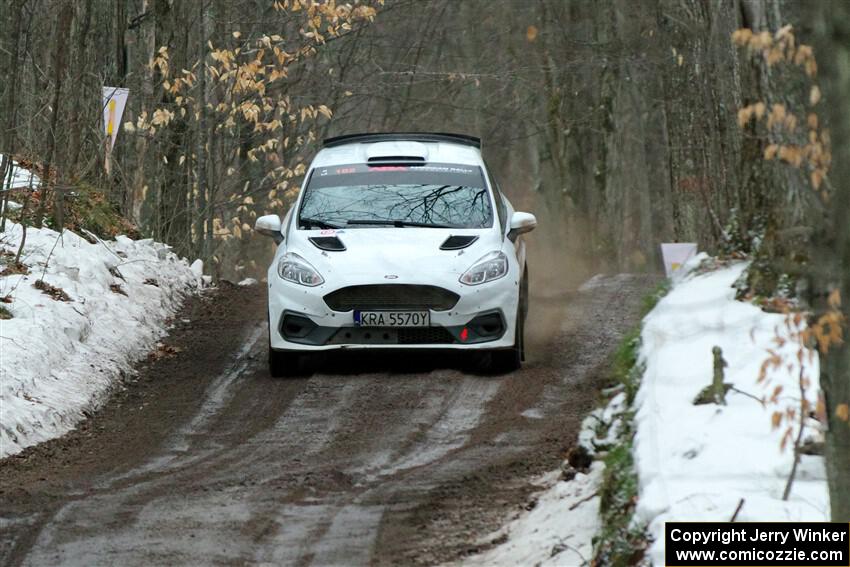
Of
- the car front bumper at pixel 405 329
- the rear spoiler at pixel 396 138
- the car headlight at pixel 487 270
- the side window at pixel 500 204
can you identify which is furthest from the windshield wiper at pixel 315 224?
the rear spoiler at pixel 396 138

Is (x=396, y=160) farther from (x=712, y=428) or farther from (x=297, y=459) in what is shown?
(x=712, y=428)

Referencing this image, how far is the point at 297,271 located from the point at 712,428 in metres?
5.30

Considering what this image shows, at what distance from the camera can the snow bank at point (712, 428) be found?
5.35 meters

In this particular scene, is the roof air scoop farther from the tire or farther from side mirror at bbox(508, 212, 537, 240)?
the tire

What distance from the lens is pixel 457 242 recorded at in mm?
11078

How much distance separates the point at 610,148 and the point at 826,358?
2648 cm

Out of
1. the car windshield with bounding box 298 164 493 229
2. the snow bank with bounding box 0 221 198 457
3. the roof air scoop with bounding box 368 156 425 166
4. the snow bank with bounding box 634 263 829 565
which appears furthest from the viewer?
the roof air scoop with bounding box 368 156 425 166

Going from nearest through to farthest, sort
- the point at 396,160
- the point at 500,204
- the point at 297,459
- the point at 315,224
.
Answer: the point at 297,459 < the point at 315,224 < the point at 500,204 < the point at 396,160

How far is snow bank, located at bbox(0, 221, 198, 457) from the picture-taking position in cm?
955

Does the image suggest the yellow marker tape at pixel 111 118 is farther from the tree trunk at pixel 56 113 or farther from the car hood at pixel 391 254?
the car hood at pixel 391 254

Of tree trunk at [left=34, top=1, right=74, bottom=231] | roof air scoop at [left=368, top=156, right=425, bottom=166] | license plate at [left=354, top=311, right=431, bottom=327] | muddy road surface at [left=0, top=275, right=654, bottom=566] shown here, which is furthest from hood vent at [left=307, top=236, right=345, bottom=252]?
tree trunk at [left=34, top=1, right=74, bottom=231]

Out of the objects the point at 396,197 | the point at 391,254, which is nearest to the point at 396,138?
the point at 396,197

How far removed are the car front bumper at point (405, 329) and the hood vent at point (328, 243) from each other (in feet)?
1.35

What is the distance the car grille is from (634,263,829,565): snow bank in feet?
8.52
